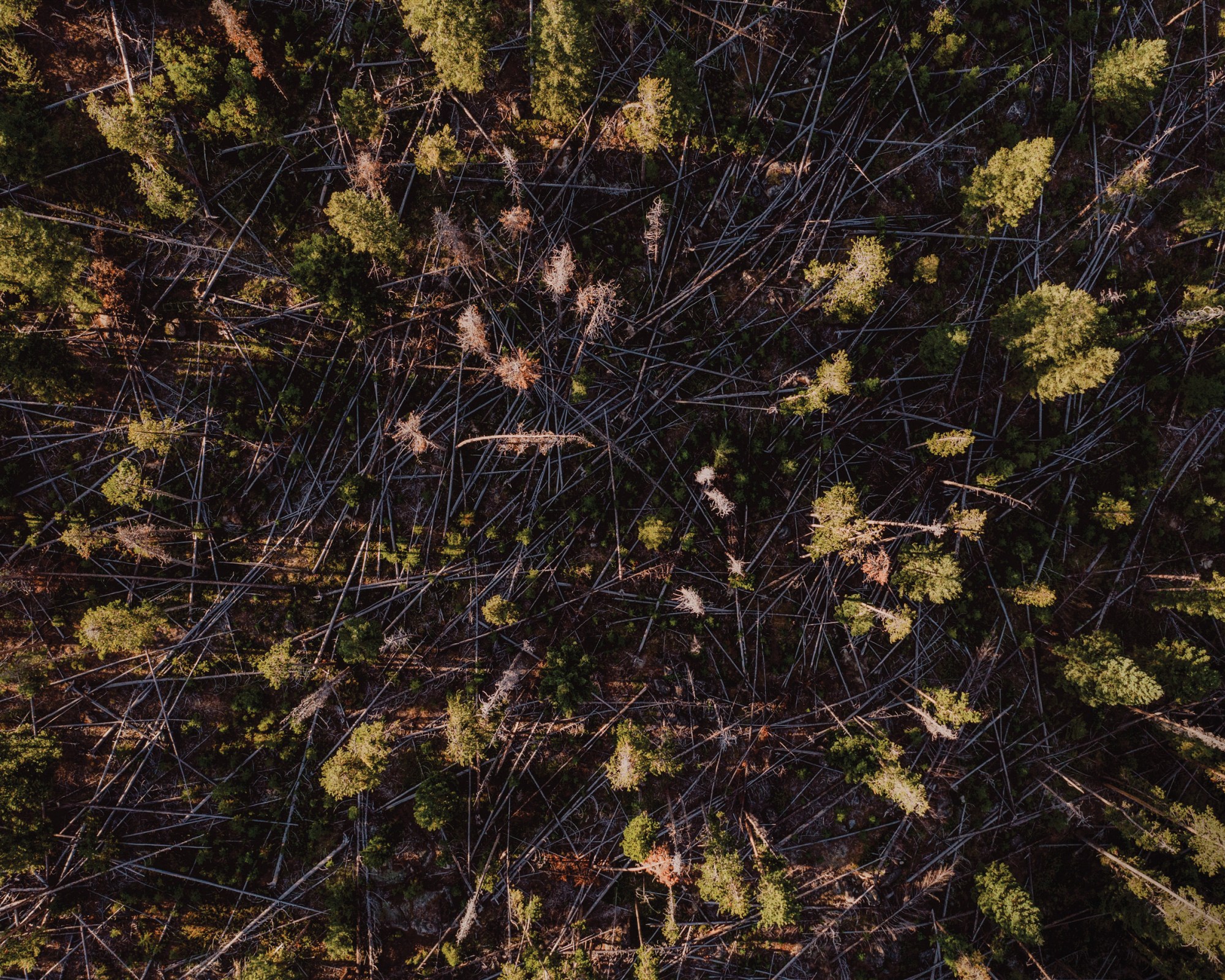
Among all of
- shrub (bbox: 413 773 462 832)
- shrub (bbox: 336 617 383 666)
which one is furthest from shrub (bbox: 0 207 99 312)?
shrub (bbox: 413 773 462 832)

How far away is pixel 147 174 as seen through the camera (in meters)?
10.6

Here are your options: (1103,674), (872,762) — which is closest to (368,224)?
(872,762)

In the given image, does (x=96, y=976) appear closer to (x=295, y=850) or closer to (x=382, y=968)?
(x=295, y=850)

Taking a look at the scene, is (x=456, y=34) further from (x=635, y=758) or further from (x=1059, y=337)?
(x=635, y=758)

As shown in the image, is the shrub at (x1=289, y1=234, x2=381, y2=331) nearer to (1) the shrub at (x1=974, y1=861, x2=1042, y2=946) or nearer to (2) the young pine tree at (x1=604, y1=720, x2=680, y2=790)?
(2) the young pine tree at (x1=604, y1=720, x2=680, y2=790)

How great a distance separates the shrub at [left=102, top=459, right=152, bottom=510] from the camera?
36.4ft

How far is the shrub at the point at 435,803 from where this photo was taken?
10930 mm

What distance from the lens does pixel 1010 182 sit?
10883 mm

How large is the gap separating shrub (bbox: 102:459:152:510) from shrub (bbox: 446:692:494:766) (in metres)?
7.66

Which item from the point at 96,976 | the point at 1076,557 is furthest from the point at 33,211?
the point at 1076,557

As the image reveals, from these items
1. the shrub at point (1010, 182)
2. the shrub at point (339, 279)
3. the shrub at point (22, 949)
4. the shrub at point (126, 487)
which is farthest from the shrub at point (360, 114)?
the shrub at point (22, 949)

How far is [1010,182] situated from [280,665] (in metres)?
17.6

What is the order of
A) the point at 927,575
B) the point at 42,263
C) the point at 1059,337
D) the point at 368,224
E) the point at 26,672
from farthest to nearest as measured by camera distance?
the point at 927,575, the point at 26,672, the point at 1059,337, the point at 368,224, the point at 42,263

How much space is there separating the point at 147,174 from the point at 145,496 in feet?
20.9
